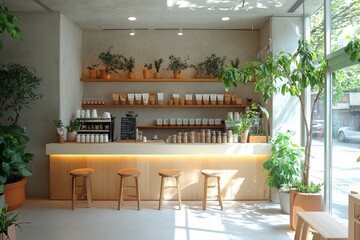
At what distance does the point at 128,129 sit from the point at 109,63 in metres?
1.70

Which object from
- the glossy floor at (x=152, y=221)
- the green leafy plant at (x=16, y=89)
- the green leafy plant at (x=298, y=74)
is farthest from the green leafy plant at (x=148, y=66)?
the glossy floor at (x=152, y=221)

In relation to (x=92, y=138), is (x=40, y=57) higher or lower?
higher

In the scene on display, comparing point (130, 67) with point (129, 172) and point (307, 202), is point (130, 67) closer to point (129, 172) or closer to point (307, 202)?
point (129, 172)

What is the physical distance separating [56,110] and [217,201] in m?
3.32

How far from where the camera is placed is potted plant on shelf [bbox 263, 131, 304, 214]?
5.60m

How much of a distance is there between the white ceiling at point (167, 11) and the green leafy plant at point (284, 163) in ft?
7.23

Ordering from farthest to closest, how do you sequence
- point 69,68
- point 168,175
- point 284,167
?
point 69,68, point 168,175, point 284,167

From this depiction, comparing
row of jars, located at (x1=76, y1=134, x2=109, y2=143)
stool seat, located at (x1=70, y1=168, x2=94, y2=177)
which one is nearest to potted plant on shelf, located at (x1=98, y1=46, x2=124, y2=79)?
row of jars, located at (x1=76, y1=134, x2=109, y2=143)

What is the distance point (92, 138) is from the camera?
21.1 ft

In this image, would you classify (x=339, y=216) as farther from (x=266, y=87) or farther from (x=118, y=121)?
(x=118, y=121)

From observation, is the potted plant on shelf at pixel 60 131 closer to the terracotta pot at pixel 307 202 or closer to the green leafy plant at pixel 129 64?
the green leafy plant at pixel 129 64

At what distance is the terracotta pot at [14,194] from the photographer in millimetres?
5648

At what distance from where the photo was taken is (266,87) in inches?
213

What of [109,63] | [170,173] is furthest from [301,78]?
[109,63]
